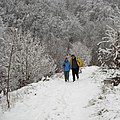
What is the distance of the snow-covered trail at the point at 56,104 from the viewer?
10464 mm

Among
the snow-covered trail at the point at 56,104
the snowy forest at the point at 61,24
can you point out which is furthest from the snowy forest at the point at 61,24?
the snow-covered trail at the point at 56,104

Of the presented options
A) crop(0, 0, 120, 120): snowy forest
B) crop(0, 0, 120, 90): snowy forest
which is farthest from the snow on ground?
crop(0, 0, 120, 90): snowy forest

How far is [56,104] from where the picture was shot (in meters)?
11.8

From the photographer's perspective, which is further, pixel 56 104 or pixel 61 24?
pixel 61 24

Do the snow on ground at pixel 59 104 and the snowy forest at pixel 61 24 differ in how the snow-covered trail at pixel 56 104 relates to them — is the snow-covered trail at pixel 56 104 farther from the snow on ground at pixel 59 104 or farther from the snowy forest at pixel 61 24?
the snowy forest at pixel 61 24

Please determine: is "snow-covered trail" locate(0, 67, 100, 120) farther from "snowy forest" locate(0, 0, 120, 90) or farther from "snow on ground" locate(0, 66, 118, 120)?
"snowy forest" locate(0, 0, 120, 90)

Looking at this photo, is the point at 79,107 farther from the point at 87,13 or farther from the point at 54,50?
the point at 87,13

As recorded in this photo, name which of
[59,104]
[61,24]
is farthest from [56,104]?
[61,24]

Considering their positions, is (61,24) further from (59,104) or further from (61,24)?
(59,104)

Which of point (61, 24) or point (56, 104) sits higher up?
point (61, 24)

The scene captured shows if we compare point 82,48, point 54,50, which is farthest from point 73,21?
point 54,50

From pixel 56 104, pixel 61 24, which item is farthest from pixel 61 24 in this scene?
pixel 56 104

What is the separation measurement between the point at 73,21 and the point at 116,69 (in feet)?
216

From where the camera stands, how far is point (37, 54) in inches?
1184
